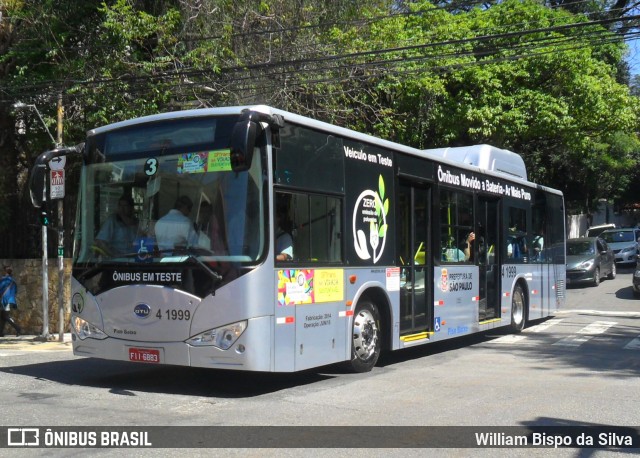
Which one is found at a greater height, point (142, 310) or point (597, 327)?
point (142, 310)

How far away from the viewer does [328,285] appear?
9.55m

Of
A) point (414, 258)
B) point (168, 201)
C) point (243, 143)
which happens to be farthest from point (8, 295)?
point (243, 143)

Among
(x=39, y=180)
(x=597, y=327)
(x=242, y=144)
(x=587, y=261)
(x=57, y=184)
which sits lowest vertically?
(x=597, y=327)

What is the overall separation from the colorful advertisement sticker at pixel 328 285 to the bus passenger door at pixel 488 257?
4906 mm

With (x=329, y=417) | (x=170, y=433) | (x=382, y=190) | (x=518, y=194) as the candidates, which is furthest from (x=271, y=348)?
(x=518, y=194)

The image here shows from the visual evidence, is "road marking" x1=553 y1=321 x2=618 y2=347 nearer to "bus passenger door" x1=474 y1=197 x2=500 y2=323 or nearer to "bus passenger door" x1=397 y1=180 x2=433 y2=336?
"bus passenger door" x1=474 y1=197 x2=500 y2=323

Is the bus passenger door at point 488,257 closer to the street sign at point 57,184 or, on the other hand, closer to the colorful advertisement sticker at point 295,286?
the colorful advertisement sticker at point 295,286

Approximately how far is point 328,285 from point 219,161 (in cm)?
222

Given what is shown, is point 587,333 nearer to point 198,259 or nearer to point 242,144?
point 198,259

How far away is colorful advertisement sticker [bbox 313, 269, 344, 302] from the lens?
30.7 feet

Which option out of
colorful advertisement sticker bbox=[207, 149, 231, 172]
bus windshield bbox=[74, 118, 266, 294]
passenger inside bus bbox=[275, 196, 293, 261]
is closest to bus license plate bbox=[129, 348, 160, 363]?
bus windshield bbox=[74, 118, 266, 294]

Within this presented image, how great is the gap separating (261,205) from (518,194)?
9296mm

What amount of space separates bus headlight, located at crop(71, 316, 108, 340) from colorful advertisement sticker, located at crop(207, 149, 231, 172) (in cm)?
252

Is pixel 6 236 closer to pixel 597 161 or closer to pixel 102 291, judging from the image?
pixel 102 291
